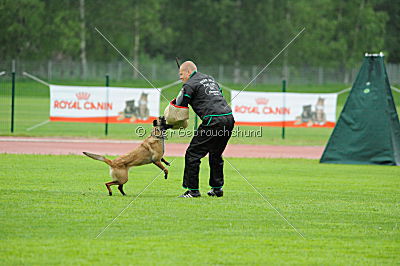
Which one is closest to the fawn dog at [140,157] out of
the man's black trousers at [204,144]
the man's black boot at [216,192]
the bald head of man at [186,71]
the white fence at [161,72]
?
the man's black trousers at [204,144]

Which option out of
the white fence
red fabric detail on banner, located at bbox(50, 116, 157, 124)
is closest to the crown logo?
red fabric detail on banner, located at bbox(50, 116, 157, 124)

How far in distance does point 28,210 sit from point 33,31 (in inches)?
1882

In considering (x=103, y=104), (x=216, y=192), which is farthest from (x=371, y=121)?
(x=103, y=104)

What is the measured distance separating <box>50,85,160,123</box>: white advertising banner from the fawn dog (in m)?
13.1

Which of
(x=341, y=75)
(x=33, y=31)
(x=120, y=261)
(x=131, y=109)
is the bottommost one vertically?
(x=120, y=261)

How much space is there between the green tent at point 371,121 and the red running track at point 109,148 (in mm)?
2583

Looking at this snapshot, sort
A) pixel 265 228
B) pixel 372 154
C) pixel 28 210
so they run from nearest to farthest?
pixel 265 228
pixel 28 210
pixel 372 154

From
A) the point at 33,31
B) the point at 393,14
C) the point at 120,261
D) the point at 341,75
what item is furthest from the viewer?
the point at 393,14

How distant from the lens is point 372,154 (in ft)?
57.8

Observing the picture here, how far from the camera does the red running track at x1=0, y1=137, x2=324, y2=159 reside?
64.7 ft

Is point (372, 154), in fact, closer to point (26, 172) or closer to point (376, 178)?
point (376, 178)

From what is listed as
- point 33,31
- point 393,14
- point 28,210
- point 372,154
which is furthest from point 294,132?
point 393,14

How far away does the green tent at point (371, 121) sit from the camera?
17.3m

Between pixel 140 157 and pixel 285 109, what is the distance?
1475cm
